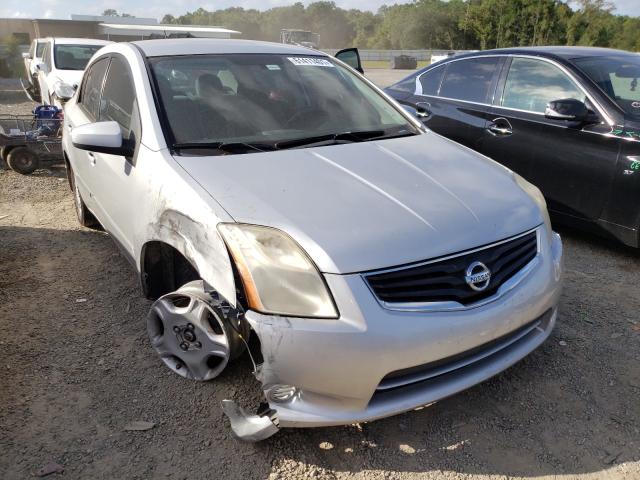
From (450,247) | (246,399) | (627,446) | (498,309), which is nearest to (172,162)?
(246,399)

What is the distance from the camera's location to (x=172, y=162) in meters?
2.61

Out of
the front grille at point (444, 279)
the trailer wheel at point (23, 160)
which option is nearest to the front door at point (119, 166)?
the front grille at point (444, 279)

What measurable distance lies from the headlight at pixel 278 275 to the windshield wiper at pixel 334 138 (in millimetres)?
871

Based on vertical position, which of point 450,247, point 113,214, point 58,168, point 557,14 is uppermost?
point 557,14

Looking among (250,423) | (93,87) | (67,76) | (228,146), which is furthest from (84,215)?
(67,76)

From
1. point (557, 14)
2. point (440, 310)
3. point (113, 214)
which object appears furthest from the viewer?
point (557, 14)

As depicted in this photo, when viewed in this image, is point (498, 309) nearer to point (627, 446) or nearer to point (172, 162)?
point (627, 446)

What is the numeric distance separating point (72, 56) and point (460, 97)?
817 cm

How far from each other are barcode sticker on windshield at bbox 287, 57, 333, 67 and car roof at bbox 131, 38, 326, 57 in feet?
0.25

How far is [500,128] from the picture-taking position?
4.77 meters

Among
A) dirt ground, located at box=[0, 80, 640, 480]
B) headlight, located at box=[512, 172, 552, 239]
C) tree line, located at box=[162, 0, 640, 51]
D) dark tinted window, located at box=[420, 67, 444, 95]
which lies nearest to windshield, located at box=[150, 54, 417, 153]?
headlight, located at box=[512, 172, 552, 239]

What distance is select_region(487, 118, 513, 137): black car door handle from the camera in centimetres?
472

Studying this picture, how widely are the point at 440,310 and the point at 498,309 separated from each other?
29 cm

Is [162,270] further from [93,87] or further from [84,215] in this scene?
[84,215]
